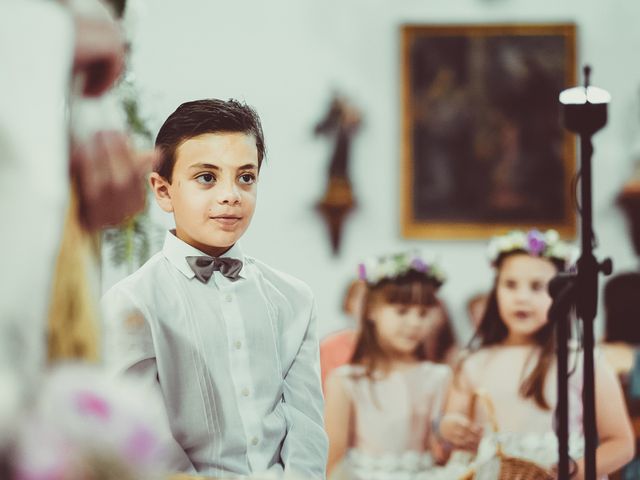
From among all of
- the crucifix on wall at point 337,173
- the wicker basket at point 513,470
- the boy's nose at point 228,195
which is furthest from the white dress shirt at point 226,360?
the crucifix on wall at point 337,173

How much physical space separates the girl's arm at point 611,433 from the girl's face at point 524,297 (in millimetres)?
387

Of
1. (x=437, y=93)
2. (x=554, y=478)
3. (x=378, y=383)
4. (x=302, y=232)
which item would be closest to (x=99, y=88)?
(x=554, y=478)

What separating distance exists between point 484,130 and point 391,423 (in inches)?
126

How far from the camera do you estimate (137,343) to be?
1.56 metres

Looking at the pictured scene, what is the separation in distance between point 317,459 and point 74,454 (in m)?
0.98

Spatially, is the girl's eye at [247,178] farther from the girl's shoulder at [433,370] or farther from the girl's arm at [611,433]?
the girl's shoulder at [433,370]

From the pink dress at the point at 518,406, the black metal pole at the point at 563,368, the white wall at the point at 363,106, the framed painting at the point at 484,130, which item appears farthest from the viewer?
the framed painting at the point at 484,130

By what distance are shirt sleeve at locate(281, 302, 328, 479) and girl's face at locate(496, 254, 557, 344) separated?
2.39 m

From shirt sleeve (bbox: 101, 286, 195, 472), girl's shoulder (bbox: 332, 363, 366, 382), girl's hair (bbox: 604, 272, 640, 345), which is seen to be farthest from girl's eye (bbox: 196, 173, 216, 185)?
girl's hair (bbox: 604, 272, 640, 345)

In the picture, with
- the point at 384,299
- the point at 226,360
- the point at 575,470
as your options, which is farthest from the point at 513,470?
the point at 226,360

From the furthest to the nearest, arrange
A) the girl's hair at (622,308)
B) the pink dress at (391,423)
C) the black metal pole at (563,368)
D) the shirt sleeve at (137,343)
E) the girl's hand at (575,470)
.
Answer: the girl's hair at (622,308)
the pink dress at (391,423)
the girl's hand at (575,470)
the black metal pole at (563,368)
the shirt sleeve at (137,343)

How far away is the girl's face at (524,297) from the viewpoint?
13.2 ft

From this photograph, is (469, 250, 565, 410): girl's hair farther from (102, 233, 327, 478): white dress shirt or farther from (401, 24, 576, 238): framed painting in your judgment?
(401, 24, 576, 238): framed painting

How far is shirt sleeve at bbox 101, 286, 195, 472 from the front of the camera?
4.93 ft
